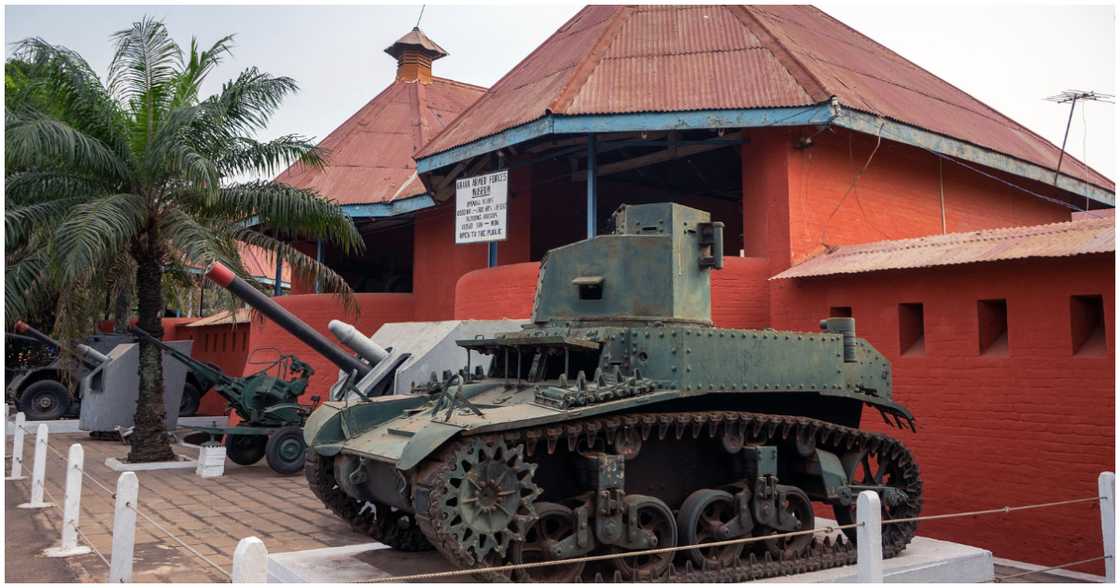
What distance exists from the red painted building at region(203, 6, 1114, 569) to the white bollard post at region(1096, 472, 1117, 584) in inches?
56.8

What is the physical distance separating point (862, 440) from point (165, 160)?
31.3 feet

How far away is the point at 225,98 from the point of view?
13.2m

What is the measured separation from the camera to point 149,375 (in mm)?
13570

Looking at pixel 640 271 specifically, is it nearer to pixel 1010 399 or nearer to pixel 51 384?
pixel 1010 399

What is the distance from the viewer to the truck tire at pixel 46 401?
20.9 meters

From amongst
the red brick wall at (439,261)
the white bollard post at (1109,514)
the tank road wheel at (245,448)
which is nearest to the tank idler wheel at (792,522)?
the white bollard post at (1109,514)

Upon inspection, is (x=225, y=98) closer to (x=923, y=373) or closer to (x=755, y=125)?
(x=755, y=125)

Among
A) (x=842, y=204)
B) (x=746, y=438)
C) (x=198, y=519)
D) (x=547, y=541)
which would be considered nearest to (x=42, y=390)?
(x=198, y=519)

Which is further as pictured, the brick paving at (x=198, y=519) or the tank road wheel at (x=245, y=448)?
the tank road wheel at (x=245, y=448)

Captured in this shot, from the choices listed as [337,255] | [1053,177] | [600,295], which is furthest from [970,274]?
[337,255]

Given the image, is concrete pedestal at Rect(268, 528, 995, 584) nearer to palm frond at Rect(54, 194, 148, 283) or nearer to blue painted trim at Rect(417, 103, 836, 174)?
palm frond at Rect(54, 194, 148, 283)

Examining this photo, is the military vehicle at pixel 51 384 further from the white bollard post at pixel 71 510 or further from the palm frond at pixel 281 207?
the white bollard post at pixel 71 510

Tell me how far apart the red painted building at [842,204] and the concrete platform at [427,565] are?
1552 millimetres

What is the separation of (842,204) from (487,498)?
8515 mm
